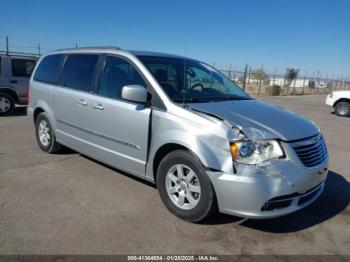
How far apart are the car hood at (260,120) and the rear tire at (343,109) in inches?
469

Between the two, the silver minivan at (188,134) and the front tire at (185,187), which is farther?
the front tire at (185,187)

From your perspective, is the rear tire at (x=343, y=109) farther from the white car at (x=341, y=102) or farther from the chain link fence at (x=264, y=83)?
the chain link fence at (x=264, y=83)

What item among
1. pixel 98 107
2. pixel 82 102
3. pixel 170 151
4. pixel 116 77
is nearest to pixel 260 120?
pixel 170 151

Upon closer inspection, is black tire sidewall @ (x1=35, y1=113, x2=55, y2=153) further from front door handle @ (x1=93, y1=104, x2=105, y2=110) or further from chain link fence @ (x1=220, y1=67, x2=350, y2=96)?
chain link fence @ (x1=220, y1=67, x2=350, y2=96)

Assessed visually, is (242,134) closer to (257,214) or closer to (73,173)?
(257,214)

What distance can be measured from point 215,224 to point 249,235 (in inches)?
15.1

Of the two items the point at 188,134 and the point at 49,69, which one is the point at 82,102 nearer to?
the point at 49,69

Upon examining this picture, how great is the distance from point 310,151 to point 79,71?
139 inches

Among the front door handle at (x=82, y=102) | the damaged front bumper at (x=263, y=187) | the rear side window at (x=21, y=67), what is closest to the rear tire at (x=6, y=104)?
the rear side window at (x=21, y=67)

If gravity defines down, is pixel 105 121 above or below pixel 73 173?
above

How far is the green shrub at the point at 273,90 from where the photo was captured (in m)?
29.1

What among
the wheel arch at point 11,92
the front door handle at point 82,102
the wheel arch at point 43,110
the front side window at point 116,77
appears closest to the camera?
the front side window at point 116,77

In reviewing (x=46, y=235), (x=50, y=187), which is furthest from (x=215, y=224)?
(x=50, y=187)

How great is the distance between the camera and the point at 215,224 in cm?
362
